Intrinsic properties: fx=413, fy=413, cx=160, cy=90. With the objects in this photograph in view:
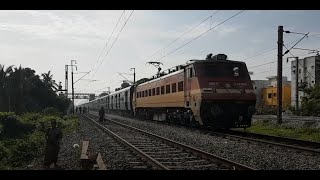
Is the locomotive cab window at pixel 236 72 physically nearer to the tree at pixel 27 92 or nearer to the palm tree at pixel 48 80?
the tree at pixel 27 92

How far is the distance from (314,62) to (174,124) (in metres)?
45.5

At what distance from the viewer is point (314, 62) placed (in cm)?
6550

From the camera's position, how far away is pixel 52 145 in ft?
34.8

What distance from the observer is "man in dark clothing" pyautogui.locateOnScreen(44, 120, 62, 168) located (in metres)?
10.5

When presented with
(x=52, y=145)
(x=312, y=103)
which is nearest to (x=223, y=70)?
(x=52, y=145)

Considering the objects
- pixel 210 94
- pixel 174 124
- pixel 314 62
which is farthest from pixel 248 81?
pixel 314 62

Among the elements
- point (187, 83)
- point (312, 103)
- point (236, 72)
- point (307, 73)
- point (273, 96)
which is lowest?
point (312, 103)

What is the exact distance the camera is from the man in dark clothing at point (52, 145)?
10469 millimetres

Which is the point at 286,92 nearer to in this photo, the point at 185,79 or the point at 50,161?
the point at 185,79

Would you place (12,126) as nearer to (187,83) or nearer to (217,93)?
(187,83)

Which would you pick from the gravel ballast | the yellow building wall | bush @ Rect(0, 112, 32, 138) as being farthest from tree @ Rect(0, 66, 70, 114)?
the yellow building wall

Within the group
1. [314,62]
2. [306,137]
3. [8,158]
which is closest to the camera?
[8,158]

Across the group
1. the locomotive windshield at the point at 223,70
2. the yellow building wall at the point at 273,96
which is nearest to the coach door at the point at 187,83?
the locomotive windshield at the point at 223,70
